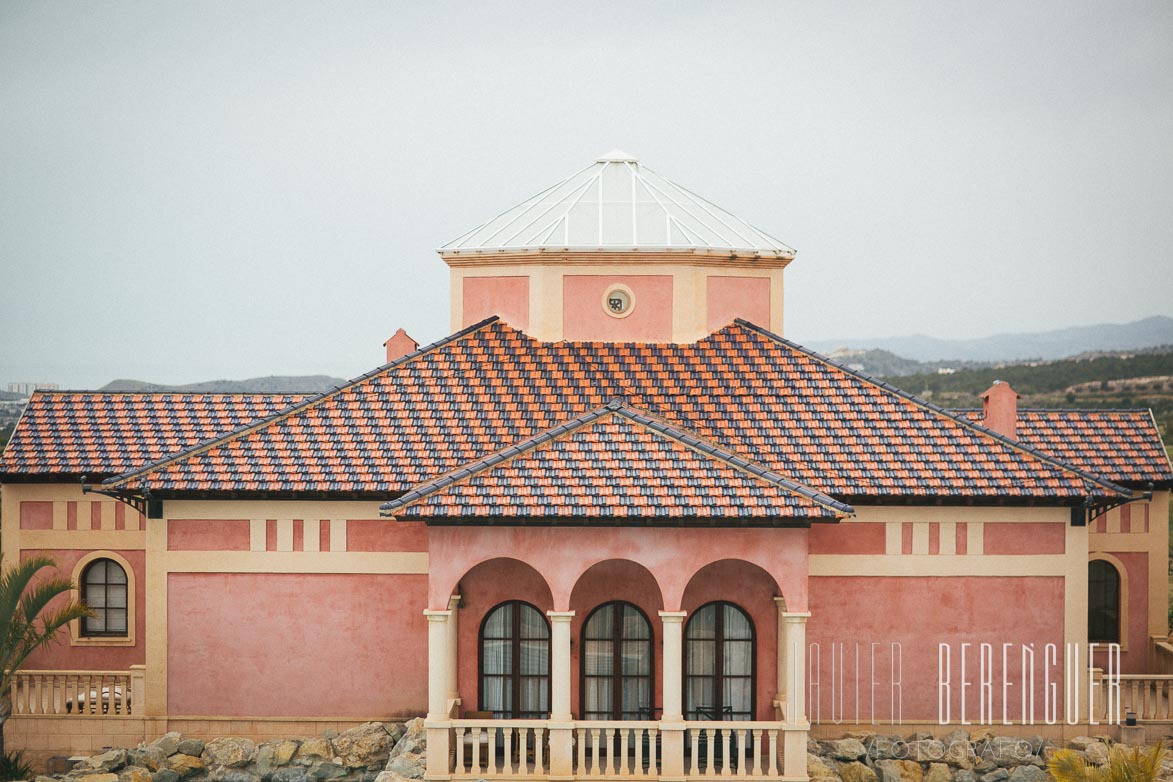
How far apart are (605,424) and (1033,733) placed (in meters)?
9.50

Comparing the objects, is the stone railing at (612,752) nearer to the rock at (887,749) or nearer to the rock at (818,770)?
the rock at (818,770)

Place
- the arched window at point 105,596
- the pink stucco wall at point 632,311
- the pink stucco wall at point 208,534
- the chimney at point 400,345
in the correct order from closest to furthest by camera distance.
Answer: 1. the pink stucco wall at point 208,534
2. the pink stucco wall at point 632,311
3. the arched window at point 105,596
4. the chimney at point 400,345

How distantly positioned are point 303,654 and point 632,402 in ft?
24.7

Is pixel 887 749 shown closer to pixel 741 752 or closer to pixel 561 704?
pixel 741 752

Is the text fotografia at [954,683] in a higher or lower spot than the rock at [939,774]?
higher

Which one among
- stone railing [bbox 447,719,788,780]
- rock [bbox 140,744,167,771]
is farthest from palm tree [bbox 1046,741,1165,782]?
rock [bbox 140,744,167,771]

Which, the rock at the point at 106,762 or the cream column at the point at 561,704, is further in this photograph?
the rock at the point at 106,762

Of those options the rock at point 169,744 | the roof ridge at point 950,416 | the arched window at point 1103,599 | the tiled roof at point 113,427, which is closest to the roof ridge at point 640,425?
the roof ridge at point 950,416

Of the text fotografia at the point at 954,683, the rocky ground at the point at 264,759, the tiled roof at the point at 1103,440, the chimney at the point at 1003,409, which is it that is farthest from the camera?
the tiled roof at the point at 1103,440

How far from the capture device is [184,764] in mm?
23844

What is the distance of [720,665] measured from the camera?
24.2 m

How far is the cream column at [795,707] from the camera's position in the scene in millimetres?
22125

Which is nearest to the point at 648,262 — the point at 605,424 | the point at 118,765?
the point at 605,424

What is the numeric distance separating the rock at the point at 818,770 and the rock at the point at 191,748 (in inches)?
414
